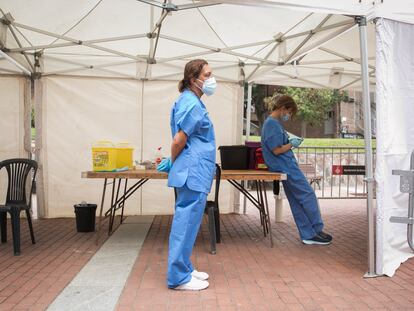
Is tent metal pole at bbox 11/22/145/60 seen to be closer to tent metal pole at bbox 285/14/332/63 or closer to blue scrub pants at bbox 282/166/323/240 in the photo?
tent metal pole at bbox 285/14/332/63

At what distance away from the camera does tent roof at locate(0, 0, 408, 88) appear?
555 cm

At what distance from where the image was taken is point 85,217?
19.7 feet

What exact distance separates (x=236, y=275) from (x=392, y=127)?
1.88 m

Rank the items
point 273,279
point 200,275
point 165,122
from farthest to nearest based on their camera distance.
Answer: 1. point 165,122
2. point 273,279
3. point 200,275

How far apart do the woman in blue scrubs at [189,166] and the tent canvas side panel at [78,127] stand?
3.70 m

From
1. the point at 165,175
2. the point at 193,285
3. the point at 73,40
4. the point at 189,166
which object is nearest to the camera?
the point at 189,166

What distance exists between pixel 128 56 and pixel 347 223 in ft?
13.4

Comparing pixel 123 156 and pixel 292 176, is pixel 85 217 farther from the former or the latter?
pixel 292 176

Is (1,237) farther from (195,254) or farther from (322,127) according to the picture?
(322,127)

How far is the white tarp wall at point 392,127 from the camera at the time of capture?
3885 millimetres

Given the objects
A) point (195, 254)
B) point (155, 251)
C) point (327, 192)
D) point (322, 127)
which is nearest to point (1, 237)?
point (155, 251)

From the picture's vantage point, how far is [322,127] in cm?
3155

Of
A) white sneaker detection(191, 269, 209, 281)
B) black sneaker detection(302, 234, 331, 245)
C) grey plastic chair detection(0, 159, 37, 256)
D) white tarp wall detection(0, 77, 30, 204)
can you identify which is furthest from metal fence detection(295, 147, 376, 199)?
white sneaker detection(191, 269, 209, 281)

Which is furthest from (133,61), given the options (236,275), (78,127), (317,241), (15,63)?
(236,275)
